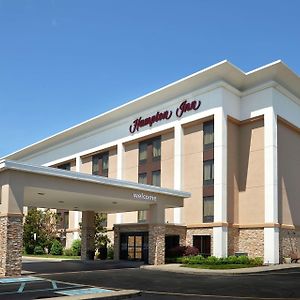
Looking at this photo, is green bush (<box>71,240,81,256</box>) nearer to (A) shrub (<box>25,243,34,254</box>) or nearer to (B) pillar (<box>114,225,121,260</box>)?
(A) shrub (<box>25,243,34,254</box>)

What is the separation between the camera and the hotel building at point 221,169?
37812 mm

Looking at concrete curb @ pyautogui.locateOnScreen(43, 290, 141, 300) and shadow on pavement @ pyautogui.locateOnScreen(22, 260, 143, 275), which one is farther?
shadow on pavement @ pyautogui.locateOnScreen(22, 260, 143, 275)

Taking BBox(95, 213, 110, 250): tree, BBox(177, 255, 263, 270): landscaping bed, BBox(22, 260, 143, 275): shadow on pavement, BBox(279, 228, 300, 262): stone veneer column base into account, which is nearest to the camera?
BBox(22, 260, 143, 275): shadow on pavement

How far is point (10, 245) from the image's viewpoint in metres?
24.5

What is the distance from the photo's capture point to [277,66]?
38.4m

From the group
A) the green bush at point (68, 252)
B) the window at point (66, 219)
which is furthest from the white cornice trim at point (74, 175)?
the window at point (66, 219)

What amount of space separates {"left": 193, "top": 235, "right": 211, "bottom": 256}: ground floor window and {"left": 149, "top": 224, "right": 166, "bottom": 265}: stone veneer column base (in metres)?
6.67

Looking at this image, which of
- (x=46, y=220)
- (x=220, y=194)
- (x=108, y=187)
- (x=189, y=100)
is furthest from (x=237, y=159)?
(x=46, y=220)

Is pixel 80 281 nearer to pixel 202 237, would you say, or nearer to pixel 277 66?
pixel 202 237

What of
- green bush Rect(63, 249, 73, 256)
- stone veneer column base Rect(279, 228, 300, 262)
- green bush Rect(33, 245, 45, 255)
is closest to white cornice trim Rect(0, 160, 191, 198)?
stone veneer column base Rect(279, 228, 300, 262)

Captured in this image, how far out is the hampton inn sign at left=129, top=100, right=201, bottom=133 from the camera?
42.2 metres

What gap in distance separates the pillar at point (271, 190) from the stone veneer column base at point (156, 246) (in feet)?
31.1

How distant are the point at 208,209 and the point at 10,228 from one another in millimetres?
20262

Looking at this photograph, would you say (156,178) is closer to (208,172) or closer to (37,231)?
(208,172)
